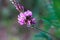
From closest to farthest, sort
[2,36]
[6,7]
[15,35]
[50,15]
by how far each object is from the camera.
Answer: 1. [50,15]
2. [15,35]
3. [2,36]
4. [6,7]

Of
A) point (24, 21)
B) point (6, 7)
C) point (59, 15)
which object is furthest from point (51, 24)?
point (6, 7)

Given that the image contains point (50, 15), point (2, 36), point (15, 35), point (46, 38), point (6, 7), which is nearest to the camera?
point (46, 38)

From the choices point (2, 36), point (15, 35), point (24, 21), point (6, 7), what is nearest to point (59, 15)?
point (24, 21)

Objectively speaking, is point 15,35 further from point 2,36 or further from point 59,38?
point 59,38

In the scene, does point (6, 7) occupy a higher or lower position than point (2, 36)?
higher

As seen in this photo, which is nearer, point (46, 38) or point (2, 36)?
point (46, 38)

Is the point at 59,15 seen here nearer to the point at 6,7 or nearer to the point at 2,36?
the point at 2,36
